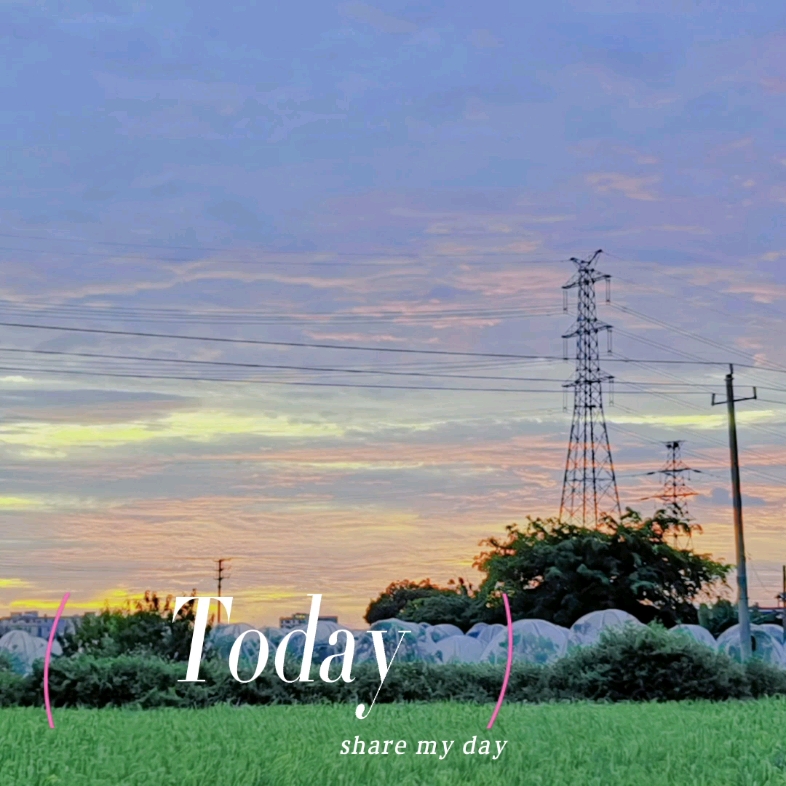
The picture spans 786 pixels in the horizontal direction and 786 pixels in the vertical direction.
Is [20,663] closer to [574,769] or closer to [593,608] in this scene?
[574,769]

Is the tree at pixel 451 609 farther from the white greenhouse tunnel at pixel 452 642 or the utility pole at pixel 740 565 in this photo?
the utility pole at pixel 740 565

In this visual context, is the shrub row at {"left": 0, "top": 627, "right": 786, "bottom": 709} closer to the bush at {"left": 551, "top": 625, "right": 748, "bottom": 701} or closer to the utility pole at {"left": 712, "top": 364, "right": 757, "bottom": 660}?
the bush at {"left": 551, "top": 625, "right": 748, "bottom": 701}

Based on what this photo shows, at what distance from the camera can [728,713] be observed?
20375mm

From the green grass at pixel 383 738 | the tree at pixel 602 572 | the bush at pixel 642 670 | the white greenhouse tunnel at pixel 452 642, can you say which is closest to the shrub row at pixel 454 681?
the bush at pixel 642 670

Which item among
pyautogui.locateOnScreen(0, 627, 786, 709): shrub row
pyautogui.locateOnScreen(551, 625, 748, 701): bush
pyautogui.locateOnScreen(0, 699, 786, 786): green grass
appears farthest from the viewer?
pyautogui.locateOnScreen(551, 625, 748, 701): bush

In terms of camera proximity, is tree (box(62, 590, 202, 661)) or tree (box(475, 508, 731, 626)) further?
tree (box(475, 508, 731, 626))

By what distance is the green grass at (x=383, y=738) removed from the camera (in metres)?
11.5

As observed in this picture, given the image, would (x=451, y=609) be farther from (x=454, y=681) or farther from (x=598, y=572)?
(x=454, y=681)

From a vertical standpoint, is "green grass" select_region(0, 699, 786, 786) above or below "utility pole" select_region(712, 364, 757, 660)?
below

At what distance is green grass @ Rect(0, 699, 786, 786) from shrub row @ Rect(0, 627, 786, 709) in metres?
2.45

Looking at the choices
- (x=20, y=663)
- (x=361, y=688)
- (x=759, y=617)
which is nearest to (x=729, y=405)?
(x=361, y=688)

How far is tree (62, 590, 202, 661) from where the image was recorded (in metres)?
25.3

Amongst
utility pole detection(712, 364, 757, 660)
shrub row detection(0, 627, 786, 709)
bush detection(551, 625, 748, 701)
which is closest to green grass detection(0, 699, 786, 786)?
shrub row detection(0, 627, 786, 709)

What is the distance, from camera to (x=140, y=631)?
26031mm
